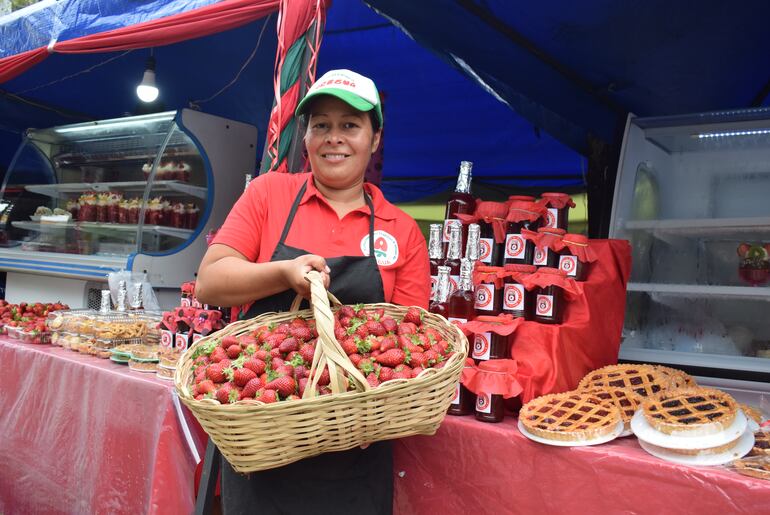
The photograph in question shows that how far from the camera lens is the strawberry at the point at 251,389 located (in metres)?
1.41

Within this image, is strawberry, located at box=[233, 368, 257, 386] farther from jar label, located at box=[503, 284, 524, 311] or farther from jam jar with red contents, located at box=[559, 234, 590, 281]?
jam jar with red contents, located at box=[559, 234, 590, 281]

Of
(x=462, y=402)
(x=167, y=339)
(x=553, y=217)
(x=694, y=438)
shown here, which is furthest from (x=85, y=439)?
(x=694, y=438)

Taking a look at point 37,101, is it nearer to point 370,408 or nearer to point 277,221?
point 277,221

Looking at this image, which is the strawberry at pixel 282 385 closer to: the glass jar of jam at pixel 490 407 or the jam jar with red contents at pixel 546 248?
the glass jar of jam at pixel 490 407

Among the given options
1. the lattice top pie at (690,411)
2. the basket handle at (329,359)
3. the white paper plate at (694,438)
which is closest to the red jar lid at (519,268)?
the lattice top pie at (690,411)

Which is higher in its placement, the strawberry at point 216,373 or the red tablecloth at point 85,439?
the strawberry at point 216,373

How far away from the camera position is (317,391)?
1404 mm

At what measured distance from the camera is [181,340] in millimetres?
3016

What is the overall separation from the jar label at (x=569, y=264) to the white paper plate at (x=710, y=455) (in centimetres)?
87

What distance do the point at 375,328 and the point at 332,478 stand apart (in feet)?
1.44

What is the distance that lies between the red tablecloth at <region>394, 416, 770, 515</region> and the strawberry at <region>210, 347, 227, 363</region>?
34.9 inches

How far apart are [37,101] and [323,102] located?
583 centimetres

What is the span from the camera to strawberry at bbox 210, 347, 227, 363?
1.56 m

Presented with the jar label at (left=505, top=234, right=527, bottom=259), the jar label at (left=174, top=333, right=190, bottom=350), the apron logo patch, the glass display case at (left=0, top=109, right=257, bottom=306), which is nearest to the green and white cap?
the apron logo patch
